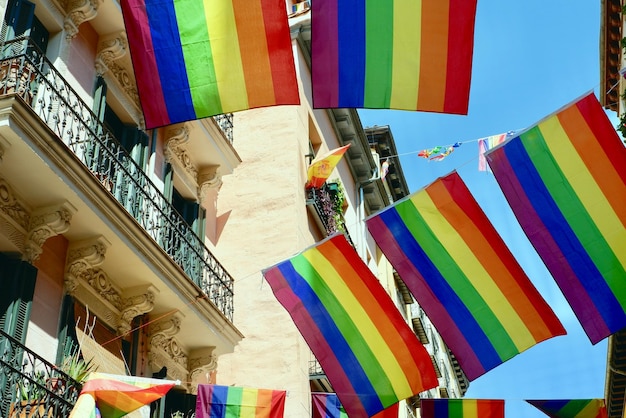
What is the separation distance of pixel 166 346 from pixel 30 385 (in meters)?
4.82

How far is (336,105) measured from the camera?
32.5ft

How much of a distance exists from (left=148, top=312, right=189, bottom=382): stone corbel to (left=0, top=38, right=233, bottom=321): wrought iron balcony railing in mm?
992

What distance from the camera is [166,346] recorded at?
15219mm

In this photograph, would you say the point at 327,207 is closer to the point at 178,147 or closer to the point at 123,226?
the point at 178,147

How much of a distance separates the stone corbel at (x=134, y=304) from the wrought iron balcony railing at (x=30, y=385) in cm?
238

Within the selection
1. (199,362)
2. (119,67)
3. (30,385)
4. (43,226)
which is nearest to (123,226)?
(43,226)

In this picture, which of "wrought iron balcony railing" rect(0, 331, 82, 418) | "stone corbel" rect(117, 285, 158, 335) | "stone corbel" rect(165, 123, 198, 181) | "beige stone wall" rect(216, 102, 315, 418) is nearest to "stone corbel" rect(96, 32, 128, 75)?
"stone corbel" rect(165, 123, 198, 181)

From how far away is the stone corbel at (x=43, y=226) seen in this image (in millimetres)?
11586

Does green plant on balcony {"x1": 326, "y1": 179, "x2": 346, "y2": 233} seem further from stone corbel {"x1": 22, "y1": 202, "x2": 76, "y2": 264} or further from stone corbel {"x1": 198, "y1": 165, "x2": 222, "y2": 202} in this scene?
stone corbel {"x1": 22, "y1": 202, "x2": 76, "y2": 264}

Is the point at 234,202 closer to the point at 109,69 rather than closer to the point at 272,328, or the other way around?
the point at 272,328

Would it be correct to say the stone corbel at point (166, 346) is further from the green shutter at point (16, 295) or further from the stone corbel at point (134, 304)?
the green shutter at point (16, 295)

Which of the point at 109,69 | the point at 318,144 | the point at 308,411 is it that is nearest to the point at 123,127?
the point at 109,69

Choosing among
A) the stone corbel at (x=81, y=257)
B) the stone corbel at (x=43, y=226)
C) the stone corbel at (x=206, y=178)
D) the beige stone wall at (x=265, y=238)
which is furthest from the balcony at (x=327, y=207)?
the stone corbel at (x=43, y=226)

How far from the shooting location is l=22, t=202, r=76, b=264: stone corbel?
11.6 metres
